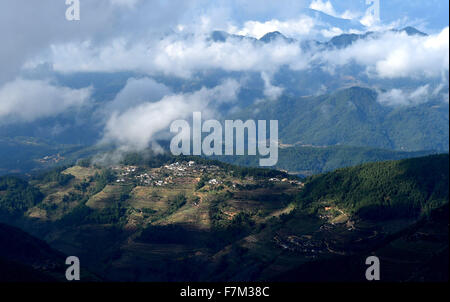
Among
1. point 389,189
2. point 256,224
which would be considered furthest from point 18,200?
point 389,189

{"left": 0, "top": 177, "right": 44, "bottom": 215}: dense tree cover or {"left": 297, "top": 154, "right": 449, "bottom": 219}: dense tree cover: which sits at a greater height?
{"left": 297, "top": 154, "right": 449, "bottom": 219}: dense tree cover

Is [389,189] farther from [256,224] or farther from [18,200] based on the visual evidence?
[18,200]

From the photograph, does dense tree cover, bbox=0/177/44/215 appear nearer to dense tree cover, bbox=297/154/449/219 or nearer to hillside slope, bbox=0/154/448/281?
hillside slope, bbox=0/154/448/281

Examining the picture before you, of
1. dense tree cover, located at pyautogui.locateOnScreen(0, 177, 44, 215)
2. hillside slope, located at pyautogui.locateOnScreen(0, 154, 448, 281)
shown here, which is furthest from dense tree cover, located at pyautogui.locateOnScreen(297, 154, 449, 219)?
dense tree cover, located at pyautogui.locateOnScreen(0, 177, 44, 215)

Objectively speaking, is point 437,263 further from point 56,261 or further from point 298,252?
point 56,261

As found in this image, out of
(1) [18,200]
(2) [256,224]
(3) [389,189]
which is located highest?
(3) [389,189]

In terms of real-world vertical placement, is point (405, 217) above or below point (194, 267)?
above

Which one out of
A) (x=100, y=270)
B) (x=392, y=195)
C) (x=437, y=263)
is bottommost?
(x=100, y=270)
